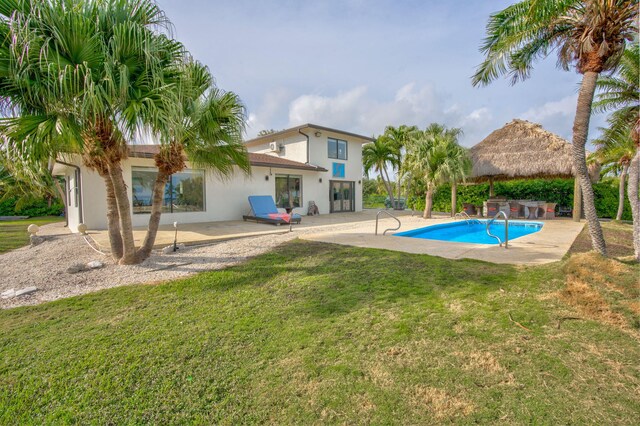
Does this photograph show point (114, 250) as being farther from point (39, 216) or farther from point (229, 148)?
point (39, 216)

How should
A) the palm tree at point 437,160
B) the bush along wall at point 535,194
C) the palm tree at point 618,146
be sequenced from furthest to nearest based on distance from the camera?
the bush along wall at point 535,194
the palm tree at point 437,160
the palm tree at point 618,146

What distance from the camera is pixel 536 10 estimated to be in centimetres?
607

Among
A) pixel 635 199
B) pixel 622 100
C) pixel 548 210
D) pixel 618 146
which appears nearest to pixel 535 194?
pixel 548 210

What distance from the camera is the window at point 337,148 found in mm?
20850

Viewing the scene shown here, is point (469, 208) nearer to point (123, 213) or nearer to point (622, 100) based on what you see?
point (622, 100)

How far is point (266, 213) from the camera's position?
15.0 metres

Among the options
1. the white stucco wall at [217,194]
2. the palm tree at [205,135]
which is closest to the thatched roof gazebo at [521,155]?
the white stucco wall at [217,194]

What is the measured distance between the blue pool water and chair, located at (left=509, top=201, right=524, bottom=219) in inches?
73.6

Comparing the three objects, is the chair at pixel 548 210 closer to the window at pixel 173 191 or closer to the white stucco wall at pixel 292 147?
the white stucco wall at pixel 292 147

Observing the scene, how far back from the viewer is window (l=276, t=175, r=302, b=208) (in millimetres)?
18031

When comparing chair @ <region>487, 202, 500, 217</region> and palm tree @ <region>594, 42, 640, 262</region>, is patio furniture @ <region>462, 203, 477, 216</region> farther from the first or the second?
palm tree @ <region>594, 42, 640, 262</region>

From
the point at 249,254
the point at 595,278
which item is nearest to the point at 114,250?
the point at 249,254

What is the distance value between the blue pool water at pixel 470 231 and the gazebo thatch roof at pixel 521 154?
131 inches

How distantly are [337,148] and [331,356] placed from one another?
1883 centimetres
